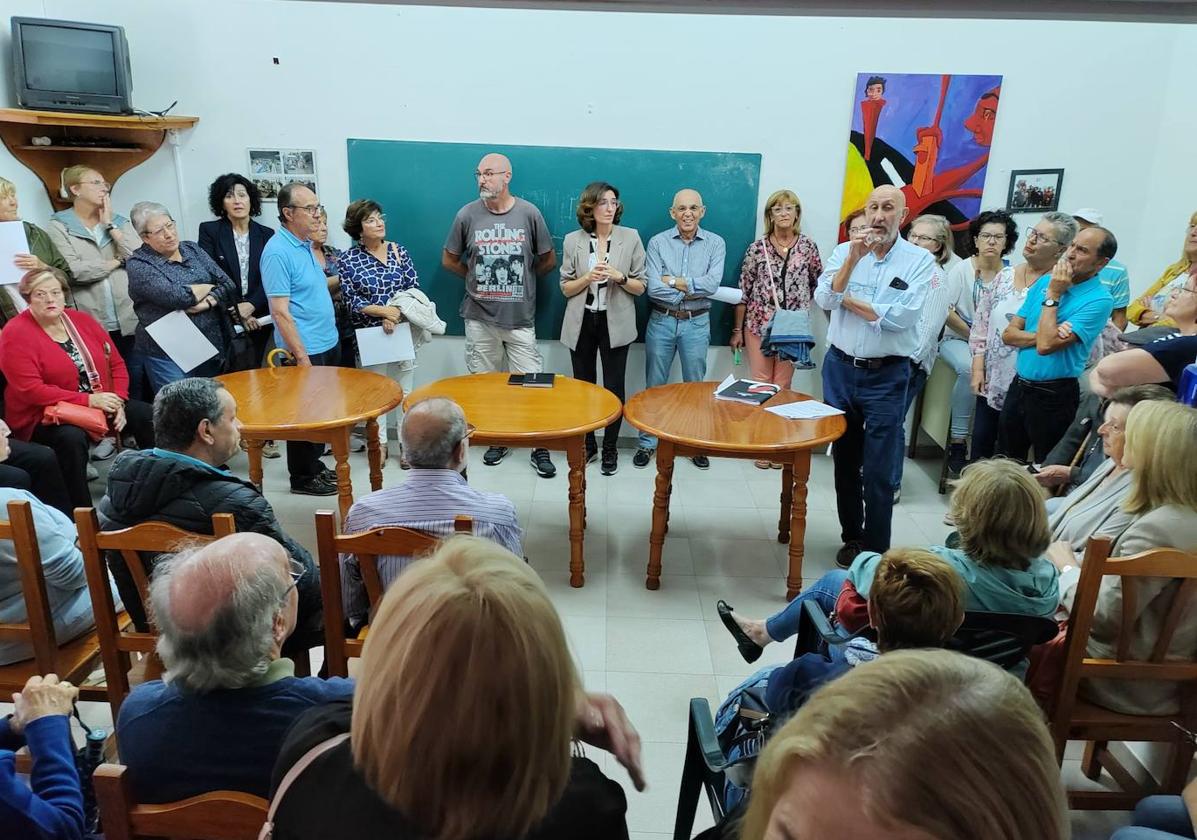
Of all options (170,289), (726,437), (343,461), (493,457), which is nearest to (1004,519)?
(726,437)

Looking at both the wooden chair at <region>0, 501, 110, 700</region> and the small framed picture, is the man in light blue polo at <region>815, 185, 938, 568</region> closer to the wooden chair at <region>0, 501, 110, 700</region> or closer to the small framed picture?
the small framed picture

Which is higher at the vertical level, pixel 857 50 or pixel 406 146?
pixel 857 50

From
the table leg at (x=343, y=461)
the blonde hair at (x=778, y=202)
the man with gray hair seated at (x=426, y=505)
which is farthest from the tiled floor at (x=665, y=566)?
the blonde hair at (x=778, y=202)

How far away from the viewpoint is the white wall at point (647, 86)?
178 inches

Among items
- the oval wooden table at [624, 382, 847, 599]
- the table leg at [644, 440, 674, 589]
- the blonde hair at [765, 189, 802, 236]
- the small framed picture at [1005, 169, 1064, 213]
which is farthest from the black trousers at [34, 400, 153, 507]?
the small framed picture at [1005, 169, 1064, 213]

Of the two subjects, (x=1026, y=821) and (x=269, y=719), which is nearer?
(x=1026, y=821)

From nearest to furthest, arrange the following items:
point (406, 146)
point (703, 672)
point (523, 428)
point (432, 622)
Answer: point (432, 622)
point (703, 672)
point (523, 428)
point (406, 146)

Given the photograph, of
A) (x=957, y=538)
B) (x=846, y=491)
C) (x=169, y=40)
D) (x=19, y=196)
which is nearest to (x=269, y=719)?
(x=957, y=538)

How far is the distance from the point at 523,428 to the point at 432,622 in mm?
2221

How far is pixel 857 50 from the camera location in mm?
4543

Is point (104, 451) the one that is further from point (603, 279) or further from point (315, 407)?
point (603, 279)

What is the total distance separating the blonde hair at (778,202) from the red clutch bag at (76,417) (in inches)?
144

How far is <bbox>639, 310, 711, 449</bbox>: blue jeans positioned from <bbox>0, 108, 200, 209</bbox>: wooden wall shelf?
305 cm

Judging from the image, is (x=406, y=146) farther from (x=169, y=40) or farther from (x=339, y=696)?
(x=339, y=696)
